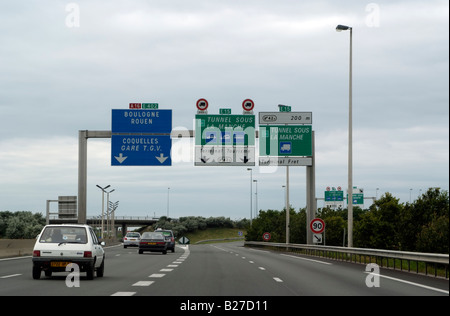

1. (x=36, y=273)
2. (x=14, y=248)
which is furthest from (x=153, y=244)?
(x=36, y=273)

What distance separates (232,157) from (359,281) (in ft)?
79.9

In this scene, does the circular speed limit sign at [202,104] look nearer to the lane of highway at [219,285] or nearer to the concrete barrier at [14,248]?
the concrete barrier at [14,248]

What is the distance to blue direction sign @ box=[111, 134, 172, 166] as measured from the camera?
4297 centimetres

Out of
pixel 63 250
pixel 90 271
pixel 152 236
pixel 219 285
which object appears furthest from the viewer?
pixel 152 236

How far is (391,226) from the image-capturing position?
91250mm

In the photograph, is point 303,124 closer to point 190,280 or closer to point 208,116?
point 208,116

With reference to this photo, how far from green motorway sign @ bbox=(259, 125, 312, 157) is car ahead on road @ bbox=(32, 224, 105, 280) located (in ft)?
83.0

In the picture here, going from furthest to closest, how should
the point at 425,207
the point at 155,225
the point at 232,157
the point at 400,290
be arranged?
the point at 155,225 < the point at 425,207 < the point at 232,157 < the point at 400,290

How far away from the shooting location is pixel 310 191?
161 feet

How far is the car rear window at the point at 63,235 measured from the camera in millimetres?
19688

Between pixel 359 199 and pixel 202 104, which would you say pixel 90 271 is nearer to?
pixel 202 104

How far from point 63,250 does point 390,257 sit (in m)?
12.0

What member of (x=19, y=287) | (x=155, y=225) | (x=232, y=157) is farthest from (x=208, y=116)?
A: (x=155, y=225)

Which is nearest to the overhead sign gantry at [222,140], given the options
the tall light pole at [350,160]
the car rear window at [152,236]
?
the car rear window at [152,236]
